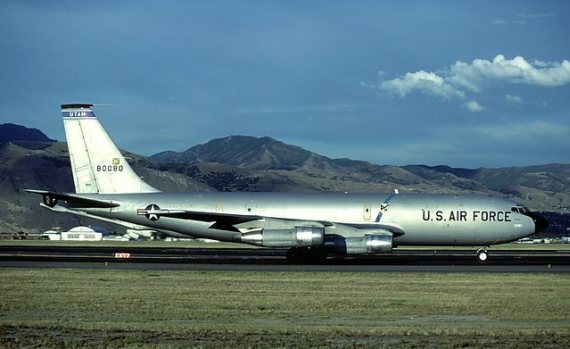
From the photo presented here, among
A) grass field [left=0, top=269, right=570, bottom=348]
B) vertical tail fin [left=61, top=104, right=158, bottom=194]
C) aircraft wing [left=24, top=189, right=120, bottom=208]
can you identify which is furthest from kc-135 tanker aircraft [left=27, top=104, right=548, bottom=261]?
grass field [left=0, top=269, right=570, bottom=348]

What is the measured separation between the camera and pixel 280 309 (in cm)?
2552

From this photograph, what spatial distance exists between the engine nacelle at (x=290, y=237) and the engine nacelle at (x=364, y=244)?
958 millimetres

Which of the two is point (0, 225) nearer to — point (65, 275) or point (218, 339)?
point (65, 275)

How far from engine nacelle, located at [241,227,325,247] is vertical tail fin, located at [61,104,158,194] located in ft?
37.1

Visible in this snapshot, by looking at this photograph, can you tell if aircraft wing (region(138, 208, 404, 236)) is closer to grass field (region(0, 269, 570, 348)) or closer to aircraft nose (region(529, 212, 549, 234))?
aircraft nose (region(529, 212, 549, 234))

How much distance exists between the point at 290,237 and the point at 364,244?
392 cm

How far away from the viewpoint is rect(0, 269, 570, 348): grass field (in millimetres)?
19125

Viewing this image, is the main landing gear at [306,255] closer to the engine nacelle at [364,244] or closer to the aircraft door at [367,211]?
the engine nacelle at [364,244]

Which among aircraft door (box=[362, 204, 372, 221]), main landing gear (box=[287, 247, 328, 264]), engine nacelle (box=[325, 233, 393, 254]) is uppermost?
aircraft door (box=[362, 204, 372, 221])

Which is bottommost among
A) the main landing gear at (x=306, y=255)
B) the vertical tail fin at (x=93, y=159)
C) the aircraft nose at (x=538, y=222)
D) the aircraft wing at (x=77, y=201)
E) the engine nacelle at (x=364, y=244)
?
the main landing gear at (x=306, y=255)

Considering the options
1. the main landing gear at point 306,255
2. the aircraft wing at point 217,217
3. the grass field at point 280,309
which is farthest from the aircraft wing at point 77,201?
the grass field at point 280,309

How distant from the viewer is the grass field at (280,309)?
19.1 m

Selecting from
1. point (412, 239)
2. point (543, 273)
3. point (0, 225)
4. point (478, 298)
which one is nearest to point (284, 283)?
point (478, 298)

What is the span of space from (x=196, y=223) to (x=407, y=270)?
15.1 m
